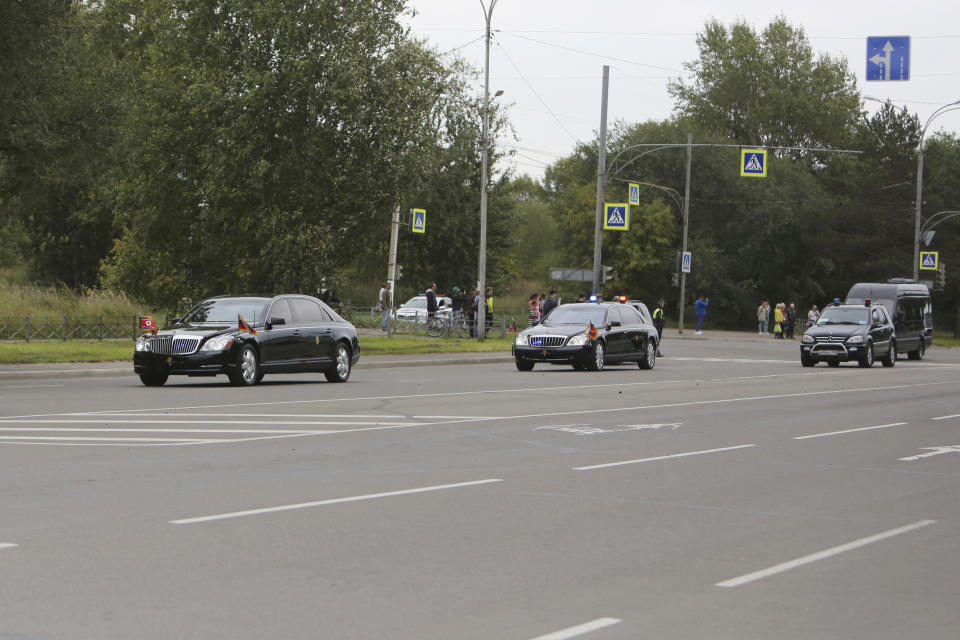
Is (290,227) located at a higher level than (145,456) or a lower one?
higher

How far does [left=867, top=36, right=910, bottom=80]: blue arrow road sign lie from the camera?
30.2 meters

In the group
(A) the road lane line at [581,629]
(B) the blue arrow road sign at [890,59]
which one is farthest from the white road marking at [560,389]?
(A) the road lane line at [581,629]

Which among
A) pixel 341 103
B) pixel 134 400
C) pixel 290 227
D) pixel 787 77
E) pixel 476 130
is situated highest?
pixel 787 77

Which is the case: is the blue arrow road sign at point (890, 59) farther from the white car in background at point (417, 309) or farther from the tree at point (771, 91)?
the tree at point (771, 91)

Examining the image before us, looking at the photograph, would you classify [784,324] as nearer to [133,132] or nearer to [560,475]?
[133,132]

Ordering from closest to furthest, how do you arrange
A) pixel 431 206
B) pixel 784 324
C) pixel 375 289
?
pixel 784 324 < pixel 431 206 < pixel 375 289

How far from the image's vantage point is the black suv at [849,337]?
1391 inches

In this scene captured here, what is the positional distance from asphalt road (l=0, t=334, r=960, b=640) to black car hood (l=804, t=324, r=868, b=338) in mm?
18602

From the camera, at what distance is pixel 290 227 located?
111 ft

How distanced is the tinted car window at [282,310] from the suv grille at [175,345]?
5.90ft

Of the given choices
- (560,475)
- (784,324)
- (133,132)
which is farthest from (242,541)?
(784,324)

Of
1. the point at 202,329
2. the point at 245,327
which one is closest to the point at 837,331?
the point at 245,327

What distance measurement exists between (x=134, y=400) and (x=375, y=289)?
59687 millimetres

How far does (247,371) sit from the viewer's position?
22.1 metres
